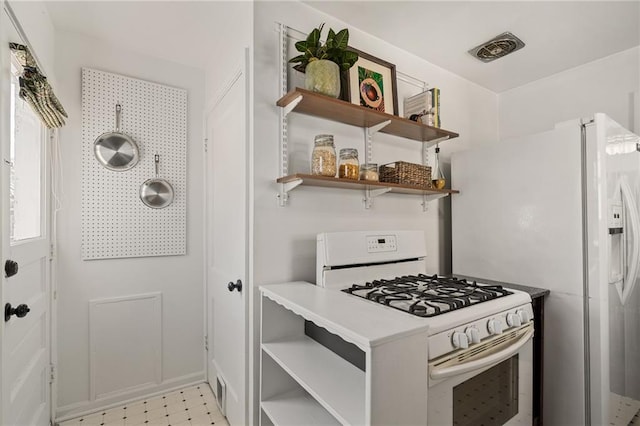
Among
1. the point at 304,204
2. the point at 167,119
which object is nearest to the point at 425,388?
the point at 304,204

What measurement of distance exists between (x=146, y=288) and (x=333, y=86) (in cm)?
191

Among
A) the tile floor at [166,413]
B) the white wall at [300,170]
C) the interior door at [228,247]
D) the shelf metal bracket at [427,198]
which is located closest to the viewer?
the white wall at [300,170]

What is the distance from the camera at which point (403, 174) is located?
1.85 m

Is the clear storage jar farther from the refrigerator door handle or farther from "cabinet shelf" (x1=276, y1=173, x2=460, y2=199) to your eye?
the refrigerator door handle

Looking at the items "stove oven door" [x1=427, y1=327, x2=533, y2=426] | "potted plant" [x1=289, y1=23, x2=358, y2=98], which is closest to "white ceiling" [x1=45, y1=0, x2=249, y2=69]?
"potted plant" [x1=289, y1=23, x2=358, y2=98]

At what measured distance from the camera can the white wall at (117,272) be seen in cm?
200

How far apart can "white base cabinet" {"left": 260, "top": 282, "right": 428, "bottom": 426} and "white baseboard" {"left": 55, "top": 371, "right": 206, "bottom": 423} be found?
117 cm

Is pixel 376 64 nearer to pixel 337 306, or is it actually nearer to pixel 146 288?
pixel 337 306

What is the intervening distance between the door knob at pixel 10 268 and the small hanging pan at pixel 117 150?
106 centimetres

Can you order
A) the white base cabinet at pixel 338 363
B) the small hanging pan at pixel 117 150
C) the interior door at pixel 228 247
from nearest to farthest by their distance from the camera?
1. the white base cabinet at pixel 338 363
2. the interior door at pixel 228 247
3. the small hanging pan at pixel 117 150

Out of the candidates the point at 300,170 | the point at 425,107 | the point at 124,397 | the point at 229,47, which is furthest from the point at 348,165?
the point at 124,397

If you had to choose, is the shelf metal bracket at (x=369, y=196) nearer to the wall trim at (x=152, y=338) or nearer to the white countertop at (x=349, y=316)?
the white countertop at (x=349, y=316)

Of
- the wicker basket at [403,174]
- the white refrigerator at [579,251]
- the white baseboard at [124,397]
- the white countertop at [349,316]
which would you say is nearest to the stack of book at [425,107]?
the wicker basket at [403,174]

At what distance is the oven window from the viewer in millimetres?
1186
